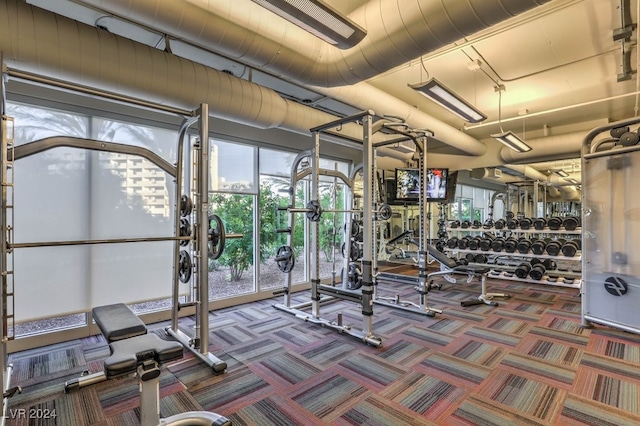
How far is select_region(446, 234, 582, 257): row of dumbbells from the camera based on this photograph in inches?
219

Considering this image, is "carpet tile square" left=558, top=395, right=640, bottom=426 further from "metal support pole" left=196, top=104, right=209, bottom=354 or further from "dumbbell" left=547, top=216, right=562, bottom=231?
"dumbbell" left=547, top=216, right=562, bottom=231

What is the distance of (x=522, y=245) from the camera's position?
19.5ft

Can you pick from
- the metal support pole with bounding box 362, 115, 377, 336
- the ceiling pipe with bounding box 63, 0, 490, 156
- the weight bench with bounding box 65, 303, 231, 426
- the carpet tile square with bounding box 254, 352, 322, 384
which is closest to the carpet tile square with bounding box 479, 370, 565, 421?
the metal support pole with bounding box 362, 115, 377, 336

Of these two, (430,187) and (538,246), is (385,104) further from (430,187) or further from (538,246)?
(538,246)

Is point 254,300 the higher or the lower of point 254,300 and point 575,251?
the lower

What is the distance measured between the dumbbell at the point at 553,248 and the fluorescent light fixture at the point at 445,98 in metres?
2.91

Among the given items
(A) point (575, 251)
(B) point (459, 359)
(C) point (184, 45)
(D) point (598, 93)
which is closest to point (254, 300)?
(B) point (459, 359)

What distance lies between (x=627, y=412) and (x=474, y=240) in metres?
4.55

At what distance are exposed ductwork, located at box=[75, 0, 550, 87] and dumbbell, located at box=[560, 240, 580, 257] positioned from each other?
4.89m

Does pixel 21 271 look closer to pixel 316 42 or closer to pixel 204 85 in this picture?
pixel 204 85

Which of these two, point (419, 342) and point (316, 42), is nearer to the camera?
point (316, 42)

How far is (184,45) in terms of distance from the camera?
11.5ft

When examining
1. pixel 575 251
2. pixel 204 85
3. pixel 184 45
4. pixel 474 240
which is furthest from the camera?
pixel 474 240

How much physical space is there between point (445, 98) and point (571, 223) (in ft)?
12.6
